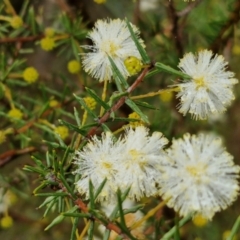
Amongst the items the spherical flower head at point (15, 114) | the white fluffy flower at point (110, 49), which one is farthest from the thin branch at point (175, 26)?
the spherical flower head at point (15, 114)

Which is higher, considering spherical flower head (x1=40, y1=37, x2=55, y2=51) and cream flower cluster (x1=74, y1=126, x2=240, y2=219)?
spherical flower head (x1=40, y1=37, x2=55, y2=51)

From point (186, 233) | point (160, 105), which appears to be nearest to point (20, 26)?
point (160, 105)

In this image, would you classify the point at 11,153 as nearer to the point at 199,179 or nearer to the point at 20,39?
the point at 20,39

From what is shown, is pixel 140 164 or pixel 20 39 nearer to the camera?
pixel 140 164

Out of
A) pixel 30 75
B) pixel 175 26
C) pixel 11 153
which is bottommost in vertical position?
pixel 11 153

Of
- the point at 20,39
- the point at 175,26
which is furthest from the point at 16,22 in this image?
the point at 175,26

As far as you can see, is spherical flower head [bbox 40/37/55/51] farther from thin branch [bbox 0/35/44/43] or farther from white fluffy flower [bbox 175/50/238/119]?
white fluffy flower [bbox 175/50/238/119]

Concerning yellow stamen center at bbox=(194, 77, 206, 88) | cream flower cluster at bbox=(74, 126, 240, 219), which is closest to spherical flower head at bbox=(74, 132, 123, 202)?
cream flower cluster at bbox=(74, 126, 240, 219)
